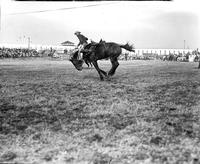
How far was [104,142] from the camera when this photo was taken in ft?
16.8

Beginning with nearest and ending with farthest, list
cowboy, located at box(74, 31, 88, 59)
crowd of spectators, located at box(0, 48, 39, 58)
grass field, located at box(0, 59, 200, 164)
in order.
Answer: grass field, located at box(0, 59, 200, 164), cowboy, located at box(74, 31, 88, 59), crowd of spectators, located at box(0, 48, 39, 58)

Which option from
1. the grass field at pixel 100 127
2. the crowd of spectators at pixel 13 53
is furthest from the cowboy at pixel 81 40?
the crowd of spectators at pixel 13 53

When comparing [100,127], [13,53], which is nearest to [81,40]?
→ [100,127]

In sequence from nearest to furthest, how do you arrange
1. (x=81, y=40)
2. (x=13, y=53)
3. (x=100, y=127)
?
(x=100, y=127)
(x=81, y=40)
(x=13, y=53)

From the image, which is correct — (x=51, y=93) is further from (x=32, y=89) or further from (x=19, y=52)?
(x=19, y=52)

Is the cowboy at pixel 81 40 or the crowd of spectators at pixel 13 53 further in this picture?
the crowd of spectators at pixel 13 53

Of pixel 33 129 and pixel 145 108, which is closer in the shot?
pixel 33 129

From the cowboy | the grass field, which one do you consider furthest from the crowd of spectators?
the grass field

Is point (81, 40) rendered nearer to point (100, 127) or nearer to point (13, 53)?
point (100, 127)

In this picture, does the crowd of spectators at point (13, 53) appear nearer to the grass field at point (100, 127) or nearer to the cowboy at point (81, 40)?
the cowboy at point (81, 40)

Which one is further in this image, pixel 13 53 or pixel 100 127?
pixel 13 53

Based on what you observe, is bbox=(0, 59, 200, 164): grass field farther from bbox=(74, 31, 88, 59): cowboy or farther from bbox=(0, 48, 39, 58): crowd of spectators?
bbox=(0, 48, 39, 58): crowd of spectators

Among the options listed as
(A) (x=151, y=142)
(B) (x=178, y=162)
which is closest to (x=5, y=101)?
(A) (x=151, y=142)

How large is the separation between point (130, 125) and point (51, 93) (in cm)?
440
